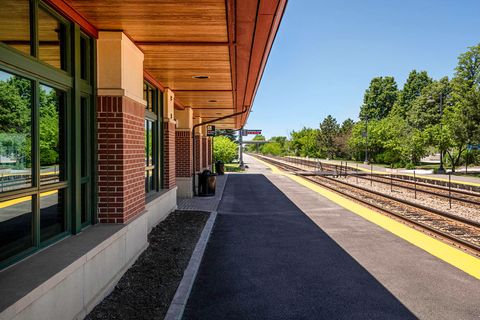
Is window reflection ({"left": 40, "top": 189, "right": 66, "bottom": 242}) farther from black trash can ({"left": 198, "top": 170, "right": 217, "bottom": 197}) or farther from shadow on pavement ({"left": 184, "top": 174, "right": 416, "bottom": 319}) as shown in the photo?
black trash can ({"left": 198, "top": 170, "right": 217, "bottom": 197})

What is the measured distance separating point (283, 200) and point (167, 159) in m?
5.76

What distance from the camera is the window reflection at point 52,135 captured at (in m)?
4.53

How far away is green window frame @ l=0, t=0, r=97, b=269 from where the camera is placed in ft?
13.4

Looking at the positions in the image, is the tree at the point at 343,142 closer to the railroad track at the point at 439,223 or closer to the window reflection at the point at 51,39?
the railroad track at the point at 439,223

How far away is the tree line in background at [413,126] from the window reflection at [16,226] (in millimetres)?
35342

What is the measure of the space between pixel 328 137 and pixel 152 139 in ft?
237

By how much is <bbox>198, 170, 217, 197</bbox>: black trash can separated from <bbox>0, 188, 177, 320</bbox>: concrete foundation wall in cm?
870

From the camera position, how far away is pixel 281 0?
4.53 m

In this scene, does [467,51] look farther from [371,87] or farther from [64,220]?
[371,87]

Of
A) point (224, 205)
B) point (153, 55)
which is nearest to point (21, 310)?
point (153, 55)

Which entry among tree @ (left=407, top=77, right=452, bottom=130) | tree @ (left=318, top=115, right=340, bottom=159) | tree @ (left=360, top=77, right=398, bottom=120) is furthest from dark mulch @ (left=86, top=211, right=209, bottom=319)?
tree @ (left=360, top=77, right=398, bottom=120)

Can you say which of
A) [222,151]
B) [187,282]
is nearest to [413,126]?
[222,151]

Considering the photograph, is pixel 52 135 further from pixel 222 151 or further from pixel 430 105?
pixel 430 105

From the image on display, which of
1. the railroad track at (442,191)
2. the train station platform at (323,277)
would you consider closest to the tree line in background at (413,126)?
the railroad track at (442,191)
